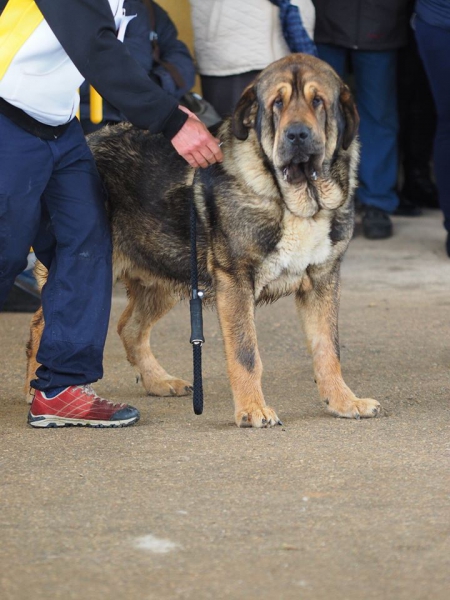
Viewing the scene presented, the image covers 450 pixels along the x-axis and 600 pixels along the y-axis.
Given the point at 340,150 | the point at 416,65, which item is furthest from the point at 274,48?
the point at 340,150

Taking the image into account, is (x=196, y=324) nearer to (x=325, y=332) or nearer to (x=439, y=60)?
(x=325, y=332)

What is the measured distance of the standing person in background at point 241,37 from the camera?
7457 mm

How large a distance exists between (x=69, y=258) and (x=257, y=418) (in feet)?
3.22

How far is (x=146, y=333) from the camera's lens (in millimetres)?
5406

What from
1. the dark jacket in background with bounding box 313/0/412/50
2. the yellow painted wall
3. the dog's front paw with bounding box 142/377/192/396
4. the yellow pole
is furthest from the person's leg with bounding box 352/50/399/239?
the dog's front paw with bounding box 142/377/192/396

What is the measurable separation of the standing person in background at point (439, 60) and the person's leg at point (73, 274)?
3710mm

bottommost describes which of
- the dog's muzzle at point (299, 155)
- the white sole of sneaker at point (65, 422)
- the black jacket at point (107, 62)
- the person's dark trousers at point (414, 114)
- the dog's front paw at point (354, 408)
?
the person's dark trousers at point (414, 114)

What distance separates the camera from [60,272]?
450cm

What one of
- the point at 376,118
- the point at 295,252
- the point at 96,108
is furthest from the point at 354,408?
the point at 376,118

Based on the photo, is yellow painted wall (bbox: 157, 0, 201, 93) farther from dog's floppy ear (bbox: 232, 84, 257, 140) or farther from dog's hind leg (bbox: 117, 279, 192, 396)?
dog's floppy ear (bbox: 232, 84, 257, 140)

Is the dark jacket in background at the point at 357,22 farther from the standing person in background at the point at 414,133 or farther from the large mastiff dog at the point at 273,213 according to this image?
the large mastiff dog at the point at 273,213

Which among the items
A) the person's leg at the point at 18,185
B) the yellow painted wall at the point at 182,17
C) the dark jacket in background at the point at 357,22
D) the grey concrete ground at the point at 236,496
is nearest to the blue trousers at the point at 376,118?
the dark jacket in background at the point at 357,22

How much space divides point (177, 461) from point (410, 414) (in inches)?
45.3

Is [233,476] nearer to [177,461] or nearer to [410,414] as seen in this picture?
[177,461]
